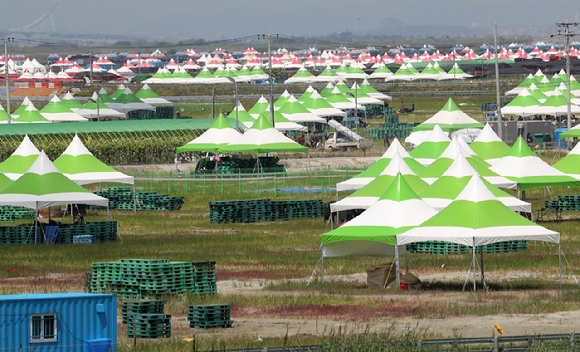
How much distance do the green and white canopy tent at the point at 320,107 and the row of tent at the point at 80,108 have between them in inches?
732

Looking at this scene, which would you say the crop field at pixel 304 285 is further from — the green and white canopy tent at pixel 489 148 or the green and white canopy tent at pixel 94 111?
the green and white canopy tent at pixel 94 111

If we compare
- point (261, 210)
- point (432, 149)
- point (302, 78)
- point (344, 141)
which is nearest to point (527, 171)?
point (432, 149)

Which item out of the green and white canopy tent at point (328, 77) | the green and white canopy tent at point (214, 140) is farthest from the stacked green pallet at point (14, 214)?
the green and white canopy tent at point (328, 77)

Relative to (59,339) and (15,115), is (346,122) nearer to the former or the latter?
(15,115)

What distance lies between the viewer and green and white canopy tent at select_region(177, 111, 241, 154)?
61969 mm

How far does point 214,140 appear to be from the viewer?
2474 inches

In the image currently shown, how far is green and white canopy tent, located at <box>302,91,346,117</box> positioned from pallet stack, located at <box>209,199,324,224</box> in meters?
37.4

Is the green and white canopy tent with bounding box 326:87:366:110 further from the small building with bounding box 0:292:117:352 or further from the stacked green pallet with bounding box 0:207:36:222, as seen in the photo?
the small building with bounding box 0:292:117:352

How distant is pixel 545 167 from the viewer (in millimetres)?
44281

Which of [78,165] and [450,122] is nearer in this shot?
[78,165]

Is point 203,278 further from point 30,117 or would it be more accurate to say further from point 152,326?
point 30,117

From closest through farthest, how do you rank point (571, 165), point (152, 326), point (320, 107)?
point (152, 326) → point (571, 165) → point (320, 107)

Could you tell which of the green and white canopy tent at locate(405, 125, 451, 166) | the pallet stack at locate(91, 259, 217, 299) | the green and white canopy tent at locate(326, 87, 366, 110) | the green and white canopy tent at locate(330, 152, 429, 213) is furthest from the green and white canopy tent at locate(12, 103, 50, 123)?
the pallet stack at locate(91, 259, 217, 299)

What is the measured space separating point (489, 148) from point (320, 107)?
34.4m
